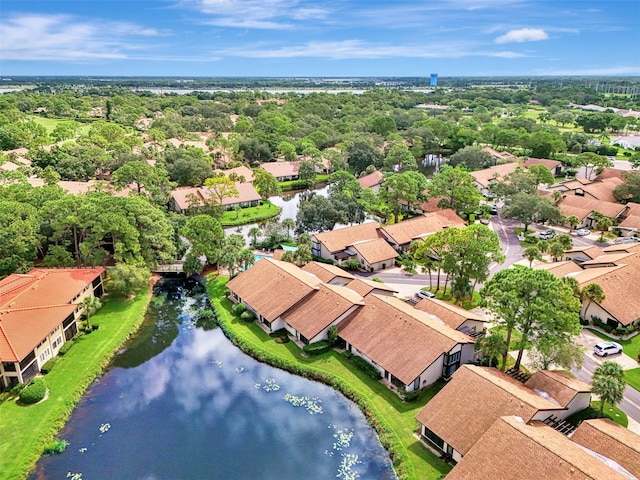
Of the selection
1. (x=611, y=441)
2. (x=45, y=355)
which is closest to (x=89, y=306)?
(x=45, y=355)

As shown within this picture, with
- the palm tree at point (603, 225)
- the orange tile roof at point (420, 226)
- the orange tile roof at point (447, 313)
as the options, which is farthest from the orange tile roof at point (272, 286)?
the palm tree at point (603, 225)

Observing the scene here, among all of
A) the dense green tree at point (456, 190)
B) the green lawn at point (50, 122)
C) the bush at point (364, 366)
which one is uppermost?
the green lawn at point (50, 122)

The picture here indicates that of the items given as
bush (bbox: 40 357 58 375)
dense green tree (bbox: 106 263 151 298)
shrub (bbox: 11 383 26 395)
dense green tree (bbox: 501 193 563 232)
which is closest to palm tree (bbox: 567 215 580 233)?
dense green tree (bbox: 501 193 563 232)

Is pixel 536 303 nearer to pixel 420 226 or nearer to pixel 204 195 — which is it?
pixel 420 226

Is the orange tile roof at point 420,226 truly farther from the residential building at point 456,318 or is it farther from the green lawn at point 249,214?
the green lawn at point 249,214

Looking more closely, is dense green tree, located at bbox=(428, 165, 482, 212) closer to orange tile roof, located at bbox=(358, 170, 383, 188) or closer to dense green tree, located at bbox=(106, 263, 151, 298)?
orange tile roof, located at bbox=(358, 170, 383, 188)

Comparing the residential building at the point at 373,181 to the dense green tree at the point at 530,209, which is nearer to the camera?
the dense green tree at the point at 530,209

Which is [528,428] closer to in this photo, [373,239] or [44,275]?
[373,239]
